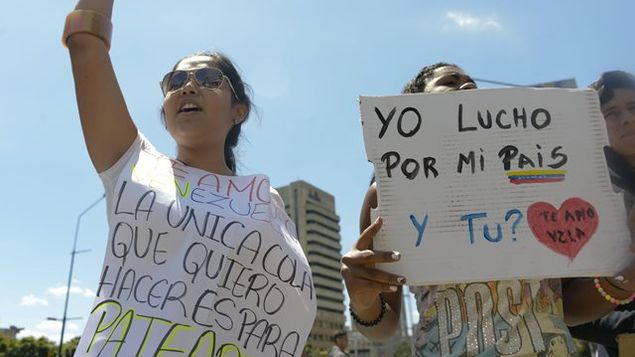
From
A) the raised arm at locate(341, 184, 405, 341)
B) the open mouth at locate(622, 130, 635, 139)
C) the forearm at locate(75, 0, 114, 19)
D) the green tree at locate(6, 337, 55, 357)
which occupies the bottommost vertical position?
the raised arm at locate(341, 184, 405, 341)

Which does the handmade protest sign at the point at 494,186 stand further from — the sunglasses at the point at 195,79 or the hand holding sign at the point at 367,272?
the sunglasses at the point at 195,79

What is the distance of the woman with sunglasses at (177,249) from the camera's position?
5.04ft

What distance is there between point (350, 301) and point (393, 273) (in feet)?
0.76

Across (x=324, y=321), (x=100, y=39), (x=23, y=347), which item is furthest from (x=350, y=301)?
(x=324, y=321)

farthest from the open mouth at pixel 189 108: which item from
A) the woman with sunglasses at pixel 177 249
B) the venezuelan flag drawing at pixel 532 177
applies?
the venezuelan flag drawing at pixel 532 177

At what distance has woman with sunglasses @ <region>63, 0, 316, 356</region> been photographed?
60.5 inches

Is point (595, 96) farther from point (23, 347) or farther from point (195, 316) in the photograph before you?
point (23, 347)

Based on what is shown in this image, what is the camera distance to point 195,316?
1.57 meters

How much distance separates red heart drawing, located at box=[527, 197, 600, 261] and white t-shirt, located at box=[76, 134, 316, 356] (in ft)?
2.56

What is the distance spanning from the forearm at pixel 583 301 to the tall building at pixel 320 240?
10427 centimetres

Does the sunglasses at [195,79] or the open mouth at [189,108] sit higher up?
the sunglasses at [195,79]

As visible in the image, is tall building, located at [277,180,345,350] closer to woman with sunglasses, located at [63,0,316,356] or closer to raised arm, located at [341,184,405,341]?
woman with sunglasses, located at [63,0,316,356]

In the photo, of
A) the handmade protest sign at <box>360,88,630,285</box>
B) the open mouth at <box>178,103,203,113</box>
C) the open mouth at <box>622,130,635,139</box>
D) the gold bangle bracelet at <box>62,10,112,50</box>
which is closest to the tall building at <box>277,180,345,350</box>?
the open mouth at <box>178,103,203,113</box>

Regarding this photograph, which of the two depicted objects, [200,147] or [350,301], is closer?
[350,301]
